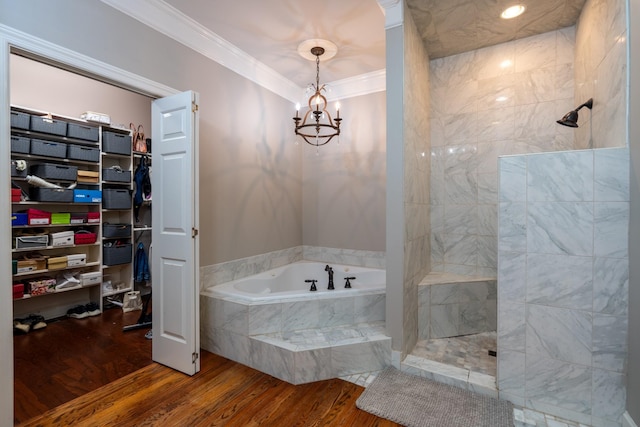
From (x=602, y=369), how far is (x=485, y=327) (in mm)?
1109

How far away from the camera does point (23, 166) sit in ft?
10.2

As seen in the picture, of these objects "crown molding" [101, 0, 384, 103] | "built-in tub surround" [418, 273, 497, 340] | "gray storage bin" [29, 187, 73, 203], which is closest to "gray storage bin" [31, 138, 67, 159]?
"gray storage bin" [29, 187, 73, 203]

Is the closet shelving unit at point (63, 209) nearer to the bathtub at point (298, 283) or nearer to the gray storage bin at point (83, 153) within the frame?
the gray storage bin at point (83, 153)

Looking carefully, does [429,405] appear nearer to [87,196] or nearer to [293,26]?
[293,26]

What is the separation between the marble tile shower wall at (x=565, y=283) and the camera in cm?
162

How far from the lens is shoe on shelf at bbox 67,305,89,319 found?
3.50 m

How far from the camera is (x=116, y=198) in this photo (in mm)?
3797

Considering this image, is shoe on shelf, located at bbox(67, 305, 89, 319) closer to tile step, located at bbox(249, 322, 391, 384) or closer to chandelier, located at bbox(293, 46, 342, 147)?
tile step, located at bbox(249, 322, 391, 384)

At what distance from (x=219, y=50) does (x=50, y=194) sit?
7.80 ft

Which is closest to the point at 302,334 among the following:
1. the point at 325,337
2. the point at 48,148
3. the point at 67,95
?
the point at 325,337

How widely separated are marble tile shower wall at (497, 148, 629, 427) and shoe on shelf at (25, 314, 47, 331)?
4185mm

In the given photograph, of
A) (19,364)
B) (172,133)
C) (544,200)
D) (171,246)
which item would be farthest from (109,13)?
(544,200)

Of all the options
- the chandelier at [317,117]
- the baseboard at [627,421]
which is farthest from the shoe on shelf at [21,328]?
the baseboard at [627,421]

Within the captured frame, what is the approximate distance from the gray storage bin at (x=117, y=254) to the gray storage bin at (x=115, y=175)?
831 mm
